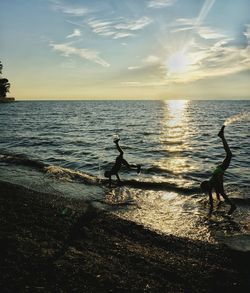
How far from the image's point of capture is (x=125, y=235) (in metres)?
8.66

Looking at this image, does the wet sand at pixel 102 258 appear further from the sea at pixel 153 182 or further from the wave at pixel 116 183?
the wave at pixel 116 183

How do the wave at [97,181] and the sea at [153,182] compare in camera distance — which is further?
the wave at [97,181]

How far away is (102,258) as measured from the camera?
7.07 metres

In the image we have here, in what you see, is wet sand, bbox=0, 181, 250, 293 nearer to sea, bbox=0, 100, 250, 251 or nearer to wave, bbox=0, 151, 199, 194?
sea, bbox=0, 100, 250, 251

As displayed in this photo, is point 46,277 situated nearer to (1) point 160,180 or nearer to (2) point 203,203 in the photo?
(2) point 203,203

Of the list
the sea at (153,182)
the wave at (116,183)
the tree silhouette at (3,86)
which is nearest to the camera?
the sea at (153,182)

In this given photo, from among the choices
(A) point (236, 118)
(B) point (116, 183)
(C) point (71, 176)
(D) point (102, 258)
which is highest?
(A) point (236, 118)

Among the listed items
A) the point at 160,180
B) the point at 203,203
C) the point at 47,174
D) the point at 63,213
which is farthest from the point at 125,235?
the point at 47,174

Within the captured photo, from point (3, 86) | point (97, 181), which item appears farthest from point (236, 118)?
point (3, 86)

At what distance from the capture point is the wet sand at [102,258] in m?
6.00

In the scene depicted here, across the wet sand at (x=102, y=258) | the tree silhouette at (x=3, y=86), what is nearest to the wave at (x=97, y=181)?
the wet sand at (x=102, y=258)

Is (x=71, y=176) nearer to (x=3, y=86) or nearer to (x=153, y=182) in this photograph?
(x=153, y=182)

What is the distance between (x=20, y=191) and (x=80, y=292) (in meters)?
7.53

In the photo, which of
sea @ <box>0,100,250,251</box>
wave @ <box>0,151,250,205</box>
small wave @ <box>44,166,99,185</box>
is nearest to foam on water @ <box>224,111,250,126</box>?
sea @ <box>0,100,250,251</box>
